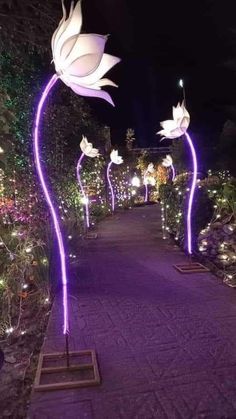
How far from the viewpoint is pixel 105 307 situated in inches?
201

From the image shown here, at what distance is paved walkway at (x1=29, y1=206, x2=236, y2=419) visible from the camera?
2.90 m

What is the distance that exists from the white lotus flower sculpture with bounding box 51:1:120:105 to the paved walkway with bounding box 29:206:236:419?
213cm

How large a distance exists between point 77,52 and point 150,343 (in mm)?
2537

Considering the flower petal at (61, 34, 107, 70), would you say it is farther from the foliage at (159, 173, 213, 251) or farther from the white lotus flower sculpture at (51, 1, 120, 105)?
the foliage at (159, 173, 213, 251)

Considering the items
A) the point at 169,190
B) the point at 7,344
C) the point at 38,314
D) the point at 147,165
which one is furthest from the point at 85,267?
the point at 147,165

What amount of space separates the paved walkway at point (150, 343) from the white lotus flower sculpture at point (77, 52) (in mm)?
2135

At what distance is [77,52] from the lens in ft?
10.1

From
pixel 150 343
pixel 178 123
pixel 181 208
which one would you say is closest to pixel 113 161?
pixel 181 208

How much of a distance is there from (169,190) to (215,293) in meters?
5.83

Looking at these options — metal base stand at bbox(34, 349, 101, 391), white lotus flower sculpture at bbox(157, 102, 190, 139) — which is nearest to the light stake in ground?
metal base stand at bbox(34, 349, 101, 391)

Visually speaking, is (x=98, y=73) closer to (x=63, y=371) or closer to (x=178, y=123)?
(x=63, y=371)

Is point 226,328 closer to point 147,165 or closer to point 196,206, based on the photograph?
point 196,206

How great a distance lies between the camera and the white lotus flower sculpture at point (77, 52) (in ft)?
10.0

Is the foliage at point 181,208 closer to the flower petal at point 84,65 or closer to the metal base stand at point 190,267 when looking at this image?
the metal base stand at point 190,267
